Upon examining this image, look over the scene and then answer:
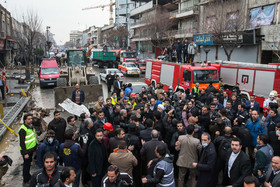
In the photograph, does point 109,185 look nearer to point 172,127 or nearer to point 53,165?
point 53,165

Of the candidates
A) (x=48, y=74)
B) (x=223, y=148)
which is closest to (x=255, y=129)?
(x=223, y=148)

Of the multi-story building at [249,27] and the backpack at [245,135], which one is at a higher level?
the multi-story building at [249,27]

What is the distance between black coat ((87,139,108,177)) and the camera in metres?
4.93

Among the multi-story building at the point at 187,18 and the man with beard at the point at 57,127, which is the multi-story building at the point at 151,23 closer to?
the multi-story building at the point at 187,18

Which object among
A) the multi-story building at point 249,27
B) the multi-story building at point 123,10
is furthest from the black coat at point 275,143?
the multi-story building at point 123,10

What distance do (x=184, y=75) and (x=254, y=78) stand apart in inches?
137

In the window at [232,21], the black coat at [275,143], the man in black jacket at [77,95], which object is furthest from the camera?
the window at [232,21]

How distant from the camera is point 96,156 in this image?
4.96 meters

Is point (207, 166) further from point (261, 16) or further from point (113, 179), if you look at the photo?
point (261, 16)

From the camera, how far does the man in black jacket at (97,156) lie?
4918 mm

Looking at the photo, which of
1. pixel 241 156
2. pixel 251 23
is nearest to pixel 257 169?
pixel 241 156

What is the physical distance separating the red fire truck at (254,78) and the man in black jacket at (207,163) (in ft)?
27.5

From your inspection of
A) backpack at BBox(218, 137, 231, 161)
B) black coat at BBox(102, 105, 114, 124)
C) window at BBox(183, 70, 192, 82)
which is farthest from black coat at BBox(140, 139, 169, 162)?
window at BBox(183, 70, 192, 82)

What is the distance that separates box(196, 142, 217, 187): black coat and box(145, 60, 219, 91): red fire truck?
782cm
